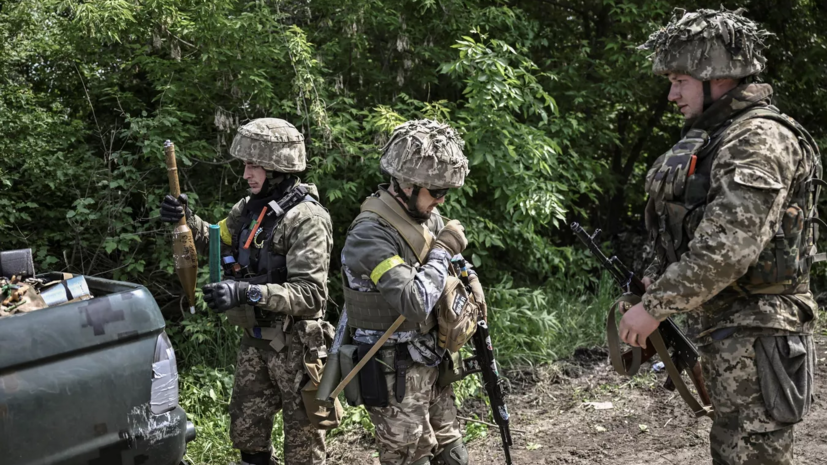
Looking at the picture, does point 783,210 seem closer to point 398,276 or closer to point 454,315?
point 454,315

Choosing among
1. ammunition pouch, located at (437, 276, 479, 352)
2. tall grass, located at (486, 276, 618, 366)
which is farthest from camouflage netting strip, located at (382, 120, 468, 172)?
tall grass, located at (486, 276, 618, 366)

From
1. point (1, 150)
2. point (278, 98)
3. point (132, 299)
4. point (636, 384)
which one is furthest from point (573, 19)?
point (132, 299)

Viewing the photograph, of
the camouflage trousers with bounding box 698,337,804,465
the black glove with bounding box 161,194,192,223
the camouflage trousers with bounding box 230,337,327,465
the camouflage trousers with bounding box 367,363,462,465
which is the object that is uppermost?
the black glove with bounding box 161,194,192,223

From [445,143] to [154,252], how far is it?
3585 millimetres

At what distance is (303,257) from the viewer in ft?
12.7

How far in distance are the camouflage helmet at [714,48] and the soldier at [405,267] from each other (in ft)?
3.33

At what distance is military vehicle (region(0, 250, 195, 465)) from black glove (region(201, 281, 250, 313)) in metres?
0.43

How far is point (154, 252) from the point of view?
607cm

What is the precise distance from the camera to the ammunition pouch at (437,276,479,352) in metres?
3.26

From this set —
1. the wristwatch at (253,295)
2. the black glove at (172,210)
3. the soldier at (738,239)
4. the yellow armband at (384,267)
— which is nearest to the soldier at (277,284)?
the black glove at (172,210)

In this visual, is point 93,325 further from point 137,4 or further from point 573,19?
point 573,19

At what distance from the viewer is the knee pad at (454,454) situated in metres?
3.56

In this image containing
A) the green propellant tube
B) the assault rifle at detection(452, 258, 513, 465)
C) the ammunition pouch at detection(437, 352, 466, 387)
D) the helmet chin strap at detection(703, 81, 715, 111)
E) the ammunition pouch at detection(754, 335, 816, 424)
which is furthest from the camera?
the green propellant tube

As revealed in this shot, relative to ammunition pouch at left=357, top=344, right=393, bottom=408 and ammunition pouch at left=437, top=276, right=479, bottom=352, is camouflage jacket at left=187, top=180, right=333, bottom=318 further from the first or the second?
ammunition pouch at left=437, top=276, right=479, bottom=352
